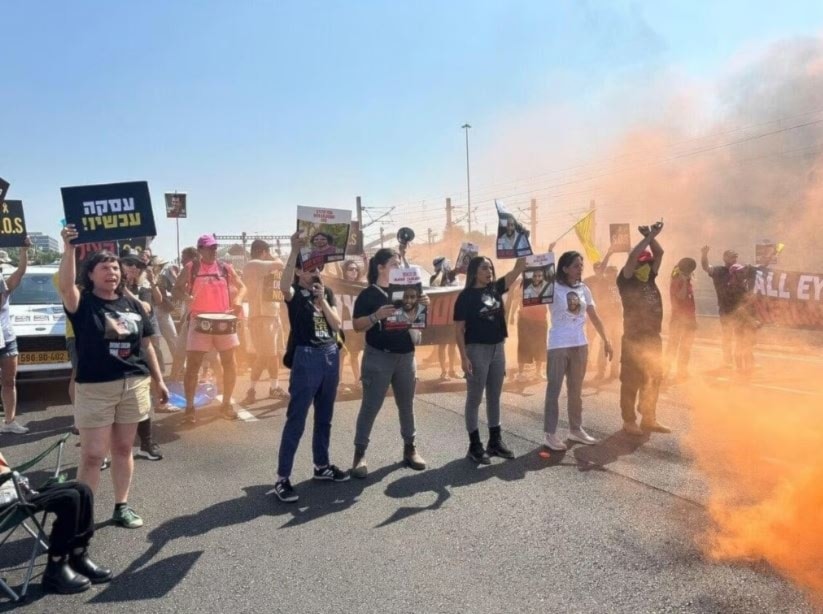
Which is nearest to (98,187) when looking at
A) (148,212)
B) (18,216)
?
(148,212)

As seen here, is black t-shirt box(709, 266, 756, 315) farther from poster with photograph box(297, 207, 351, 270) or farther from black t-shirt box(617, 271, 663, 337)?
poster with photograph box(297, 207, 351, 270)

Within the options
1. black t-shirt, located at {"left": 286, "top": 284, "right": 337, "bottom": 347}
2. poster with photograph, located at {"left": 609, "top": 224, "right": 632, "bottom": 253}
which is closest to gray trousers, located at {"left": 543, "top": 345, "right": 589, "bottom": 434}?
black t-shirt, located at {"left": 286, "top": 284, "right": 337, "bottom": 347}

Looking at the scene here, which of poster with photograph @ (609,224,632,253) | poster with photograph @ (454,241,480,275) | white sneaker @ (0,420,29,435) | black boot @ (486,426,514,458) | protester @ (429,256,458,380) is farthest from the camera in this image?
protester @ (429,256,458,380)

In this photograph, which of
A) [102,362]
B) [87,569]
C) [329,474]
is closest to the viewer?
[87,569]

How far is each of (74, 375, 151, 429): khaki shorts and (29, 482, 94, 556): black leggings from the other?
53 cm

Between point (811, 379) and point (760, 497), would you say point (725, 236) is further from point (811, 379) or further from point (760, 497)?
point (760, 497)

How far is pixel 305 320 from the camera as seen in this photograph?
4445 millimetres

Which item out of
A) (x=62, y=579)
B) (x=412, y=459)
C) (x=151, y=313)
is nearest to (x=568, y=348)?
(x=412, y=459)

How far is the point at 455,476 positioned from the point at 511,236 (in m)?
2.20

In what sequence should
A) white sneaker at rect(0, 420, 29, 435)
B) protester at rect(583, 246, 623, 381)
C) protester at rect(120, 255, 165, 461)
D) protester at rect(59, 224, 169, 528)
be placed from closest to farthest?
protester at rect(59, 224, 169, 528), protester at rect(120, 255, 165, 461), white sneaker at rect(0, 420, 29, 435), protester at rect(583, 246, 623, 381)

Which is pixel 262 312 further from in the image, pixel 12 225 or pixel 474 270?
pixel 474 270

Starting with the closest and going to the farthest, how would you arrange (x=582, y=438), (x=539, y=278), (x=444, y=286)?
(x=539, y=278) → (x=582, y=438) → (x=444, y=286)

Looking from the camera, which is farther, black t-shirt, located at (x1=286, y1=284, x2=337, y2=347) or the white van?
the white van

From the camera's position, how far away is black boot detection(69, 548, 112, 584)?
319 centimetres
